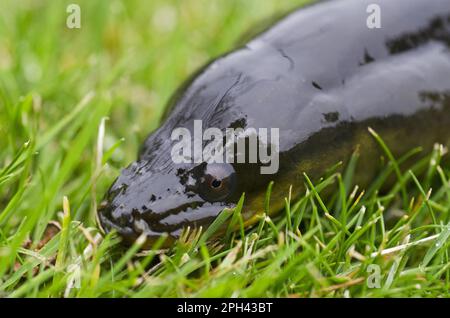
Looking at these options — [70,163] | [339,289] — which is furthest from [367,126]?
[70,163]

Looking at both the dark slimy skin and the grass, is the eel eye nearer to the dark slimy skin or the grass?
the dark slimy skin

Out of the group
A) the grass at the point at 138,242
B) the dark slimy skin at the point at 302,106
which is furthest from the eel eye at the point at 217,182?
the grass at the point at 138,242

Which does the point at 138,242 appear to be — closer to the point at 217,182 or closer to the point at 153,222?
the point at 153,222

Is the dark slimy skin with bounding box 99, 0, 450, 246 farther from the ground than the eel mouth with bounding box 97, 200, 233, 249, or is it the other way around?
the dark slimy skin with bounding box 99, 0, 450, 246

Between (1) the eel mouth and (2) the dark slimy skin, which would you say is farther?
(2) the dark slimy skin

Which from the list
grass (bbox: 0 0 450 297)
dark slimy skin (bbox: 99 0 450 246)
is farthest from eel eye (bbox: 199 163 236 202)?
grass (bbox: 0 0 450 297)

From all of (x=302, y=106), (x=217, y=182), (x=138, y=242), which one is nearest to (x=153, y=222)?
(x=138, y=242)
